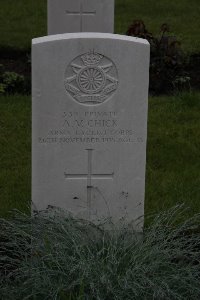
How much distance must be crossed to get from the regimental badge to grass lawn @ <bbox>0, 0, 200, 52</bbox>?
5970 mm

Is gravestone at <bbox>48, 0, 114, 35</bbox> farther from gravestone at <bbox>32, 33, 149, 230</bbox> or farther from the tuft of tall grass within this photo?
the tuft of tall grass

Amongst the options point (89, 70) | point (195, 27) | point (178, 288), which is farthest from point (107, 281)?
point (195, 27)

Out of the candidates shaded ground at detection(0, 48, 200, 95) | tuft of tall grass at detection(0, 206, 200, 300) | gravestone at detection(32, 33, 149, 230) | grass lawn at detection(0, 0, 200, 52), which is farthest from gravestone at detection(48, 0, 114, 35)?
tuft of tall grass at detection(0, 206, 200, 300)

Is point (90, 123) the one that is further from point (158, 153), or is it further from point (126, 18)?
point (126, 18)

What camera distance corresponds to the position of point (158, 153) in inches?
278

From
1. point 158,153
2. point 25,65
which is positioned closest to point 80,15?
point 25,65

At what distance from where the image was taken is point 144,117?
4.92m

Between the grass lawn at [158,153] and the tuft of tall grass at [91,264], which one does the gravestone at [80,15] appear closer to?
the grass lawn at [158,153]

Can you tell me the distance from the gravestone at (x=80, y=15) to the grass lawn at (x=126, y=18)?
1504mm

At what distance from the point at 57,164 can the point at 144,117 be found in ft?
2.03

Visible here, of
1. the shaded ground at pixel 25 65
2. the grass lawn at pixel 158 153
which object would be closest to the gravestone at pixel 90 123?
the grass lawn at pixel 158 153

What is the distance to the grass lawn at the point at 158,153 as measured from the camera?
607cm

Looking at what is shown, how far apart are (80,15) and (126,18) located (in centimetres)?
374

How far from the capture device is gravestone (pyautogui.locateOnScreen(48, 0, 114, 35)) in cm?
937
